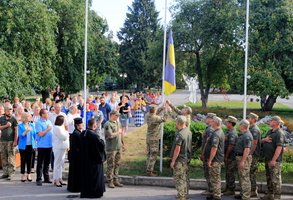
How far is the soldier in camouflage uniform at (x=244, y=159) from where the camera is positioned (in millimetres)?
9023

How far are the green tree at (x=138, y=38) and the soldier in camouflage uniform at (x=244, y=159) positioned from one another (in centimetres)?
5009

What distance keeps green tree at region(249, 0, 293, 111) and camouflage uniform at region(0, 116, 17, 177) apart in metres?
18.0

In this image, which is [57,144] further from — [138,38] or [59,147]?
[138,38]

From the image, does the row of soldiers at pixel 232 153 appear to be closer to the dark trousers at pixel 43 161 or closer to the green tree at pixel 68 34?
the dark trousers at pixel 43 161

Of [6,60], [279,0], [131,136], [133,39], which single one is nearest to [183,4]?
[279,0]

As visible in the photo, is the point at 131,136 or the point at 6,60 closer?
the point at 131,136

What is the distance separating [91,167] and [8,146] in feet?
9.90

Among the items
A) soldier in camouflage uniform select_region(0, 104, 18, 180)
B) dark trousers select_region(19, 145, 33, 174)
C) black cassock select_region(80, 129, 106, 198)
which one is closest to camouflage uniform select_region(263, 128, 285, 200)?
black cassock select_region(80, 129, 106, 198)

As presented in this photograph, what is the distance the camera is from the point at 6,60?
24359 millimetres

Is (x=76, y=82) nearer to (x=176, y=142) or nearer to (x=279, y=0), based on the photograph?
(x=279, y=0)

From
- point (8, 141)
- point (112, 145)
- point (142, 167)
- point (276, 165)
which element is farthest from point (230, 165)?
point (8, 141)

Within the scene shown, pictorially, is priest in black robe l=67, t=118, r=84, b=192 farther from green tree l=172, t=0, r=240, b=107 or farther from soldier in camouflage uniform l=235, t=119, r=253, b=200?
green tree l=172, t=0, r=240, b=107

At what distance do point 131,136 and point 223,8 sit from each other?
559 inches

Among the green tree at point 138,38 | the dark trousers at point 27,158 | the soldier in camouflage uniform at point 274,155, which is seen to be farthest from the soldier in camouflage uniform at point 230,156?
the green tree at point 138,38
